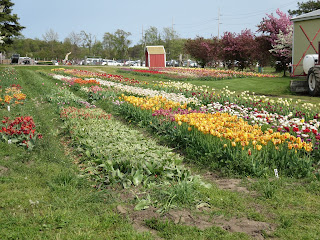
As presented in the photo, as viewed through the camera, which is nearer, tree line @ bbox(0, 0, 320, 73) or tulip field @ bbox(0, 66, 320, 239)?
tulip field @ bbox(0, 66, 320, 239)

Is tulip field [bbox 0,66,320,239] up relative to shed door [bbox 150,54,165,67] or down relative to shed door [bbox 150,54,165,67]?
down

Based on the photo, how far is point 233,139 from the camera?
6125 millimetres

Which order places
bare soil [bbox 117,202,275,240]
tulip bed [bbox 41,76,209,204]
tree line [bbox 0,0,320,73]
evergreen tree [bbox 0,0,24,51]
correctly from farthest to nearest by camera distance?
evergreen tree [bbox 0,0,24,51], tree line [bbox 0,0,320,73], tulip bed [bbox 41,76,209,204], bare soil [bbox 117,202,275,240]

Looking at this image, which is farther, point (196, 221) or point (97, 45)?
point (97, 45)

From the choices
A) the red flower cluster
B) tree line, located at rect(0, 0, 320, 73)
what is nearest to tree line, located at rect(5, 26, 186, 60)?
tree line, located at rect(0, 0, 320, 73)

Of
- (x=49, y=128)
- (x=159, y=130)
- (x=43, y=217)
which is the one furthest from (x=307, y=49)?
(x=43, y=217)

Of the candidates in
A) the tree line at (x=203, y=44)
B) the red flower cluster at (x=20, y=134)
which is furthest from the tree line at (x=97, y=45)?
the red flower cluster at (x=20, y=134)

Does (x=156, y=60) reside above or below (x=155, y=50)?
below

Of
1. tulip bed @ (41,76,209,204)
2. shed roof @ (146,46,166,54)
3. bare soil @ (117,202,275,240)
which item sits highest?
shed roof @ (146,46,166,54)

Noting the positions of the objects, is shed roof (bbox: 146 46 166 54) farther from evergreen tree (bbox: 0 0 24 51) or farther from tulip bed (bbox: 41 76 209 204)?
tulip bed (bbox: 41 76 209 204)

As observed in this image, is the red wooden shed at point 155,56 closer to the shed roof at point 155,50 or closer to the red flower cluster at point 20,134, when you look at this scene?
the shed roof at point 155,50

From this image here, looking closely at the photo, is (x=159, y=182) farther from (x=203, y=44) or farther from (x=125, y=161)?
(x=203, y=44)

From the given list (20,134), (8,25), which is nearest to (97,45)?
(8,25)

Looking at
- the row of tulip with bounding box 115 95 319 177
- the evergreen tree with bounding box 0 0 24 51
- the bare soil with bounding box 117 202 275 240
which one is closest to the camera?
the bare soil with bounding box 117 202 275 240
